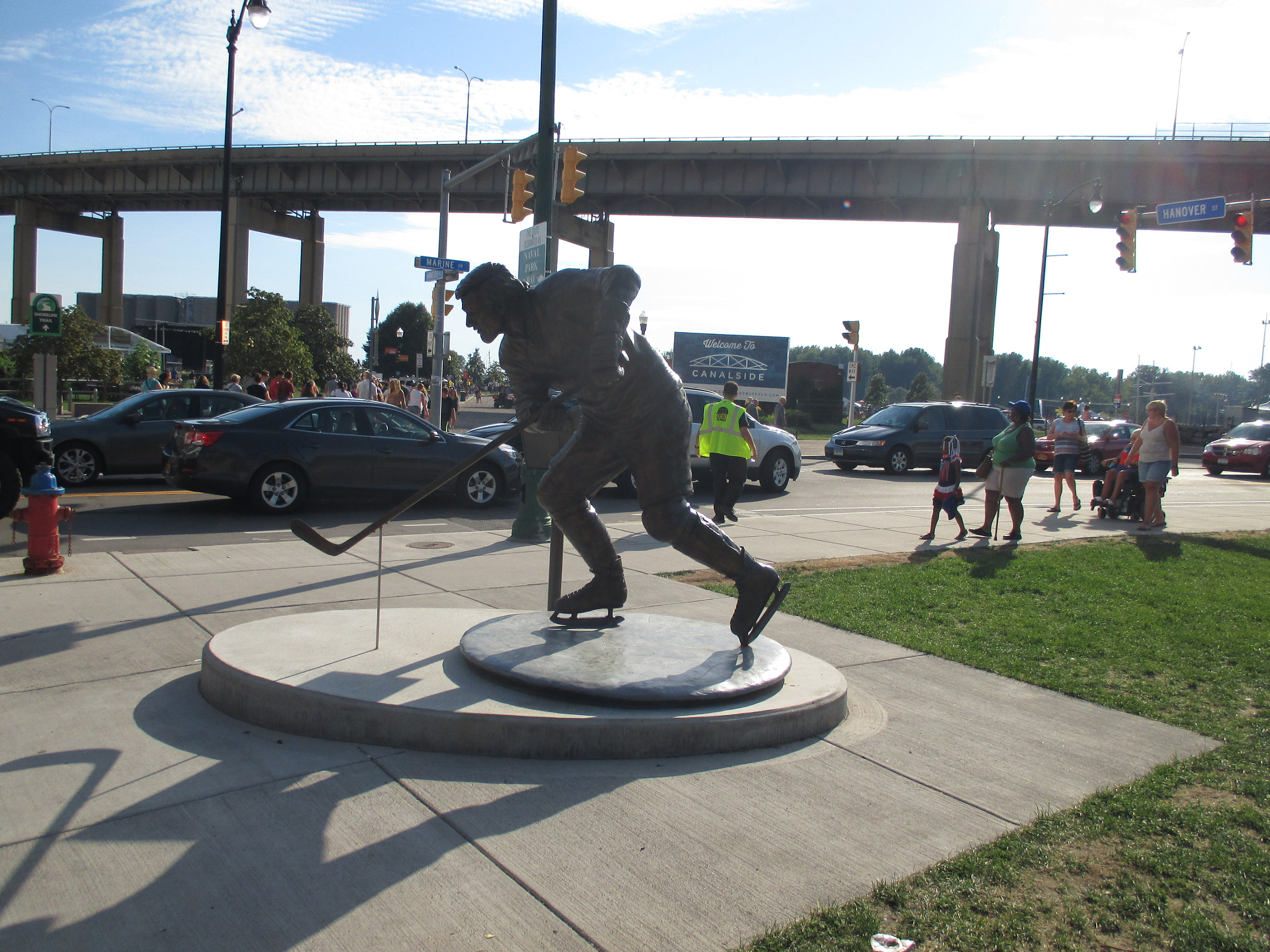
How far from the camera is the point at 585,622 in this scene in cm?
479

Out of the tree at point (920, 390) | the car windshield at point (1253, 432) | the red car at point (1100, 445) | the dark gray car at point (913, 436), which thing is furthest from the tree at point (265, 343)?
the tree at point (920, 390)

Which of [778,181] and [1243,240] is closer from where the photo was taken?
[1243,240]

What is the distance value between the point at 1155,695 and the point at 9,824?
490 cm

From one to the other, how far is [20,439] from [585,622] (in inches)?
268

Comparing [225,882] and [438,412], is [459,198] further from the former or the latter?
[225,882]

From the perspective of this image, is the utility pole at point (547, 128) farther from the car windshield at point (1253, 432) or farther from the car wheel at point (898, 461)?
the car windshield at point (1253, 432)

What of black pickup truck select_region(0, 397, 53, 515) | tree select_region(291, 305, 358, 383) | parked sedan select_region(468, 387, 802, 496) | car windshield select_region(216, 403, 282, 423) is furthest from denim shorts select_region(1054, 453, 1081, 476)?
tree select_region(291, 305, 358, 383)

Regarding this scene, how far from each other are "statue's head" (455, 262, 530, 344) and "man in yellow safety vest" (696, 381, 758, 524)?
753 cm

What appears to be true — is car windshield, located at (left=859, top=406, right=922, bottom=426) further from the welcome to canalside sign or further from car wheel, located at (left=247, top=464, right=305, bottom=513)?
the welcome to canalside sign

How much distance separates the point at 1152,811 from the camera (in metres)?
3.16

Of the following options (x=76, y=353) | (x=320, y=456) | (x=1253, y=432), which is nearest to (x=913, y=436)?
(x=1253, y=432)

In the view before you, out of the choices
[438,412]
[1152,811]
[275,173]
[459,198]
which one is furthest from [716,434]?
[275,173]

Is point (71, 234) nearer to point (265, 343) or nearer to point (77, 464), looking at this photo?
point (265, 343)

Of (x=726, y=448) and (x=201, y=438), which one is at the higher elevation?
(x=726, y=448)
